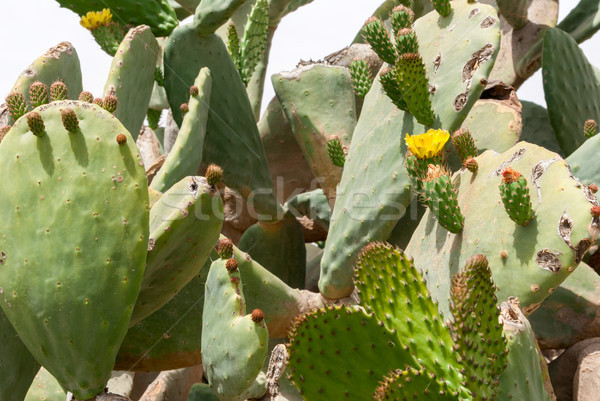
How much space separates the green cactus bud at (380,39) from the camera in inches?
90.7

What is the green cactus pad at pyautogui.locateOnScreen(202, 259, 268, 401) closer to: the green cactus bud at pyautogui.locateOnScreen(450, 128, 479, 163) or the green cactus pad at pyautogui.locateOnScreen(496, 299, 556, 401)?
the green cactus pad at pyautogui.locateOnScreen(496, 299, 556, 401)

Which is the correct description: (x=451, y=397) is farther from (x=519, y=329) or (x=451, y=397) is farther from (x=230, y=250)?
(x=230, y=250)

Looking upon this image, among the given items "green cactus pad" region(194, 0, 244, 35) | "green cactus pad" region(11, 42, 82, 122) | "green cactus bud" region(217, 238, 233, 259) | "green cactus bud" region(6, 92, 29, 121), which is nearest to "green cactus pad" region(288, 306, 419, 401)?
"green cactus bud" region(217, 238, 233, 259)

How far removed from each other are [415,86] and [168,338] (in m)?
1.01

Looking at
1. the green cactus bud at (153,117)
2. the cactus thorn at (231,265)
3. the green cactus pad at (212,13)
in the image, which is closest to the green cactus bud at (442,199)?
the cactus thorn at (231,265)

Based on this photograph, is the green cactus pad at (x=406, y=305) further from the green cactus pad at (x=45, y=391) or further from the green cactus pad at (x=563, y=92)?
the green cactus pad at (x=563, y=92)

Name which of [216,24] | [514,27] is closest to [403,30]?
[216,24]

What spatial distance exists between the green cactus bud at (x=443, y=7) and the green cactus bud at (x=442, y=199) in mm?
647

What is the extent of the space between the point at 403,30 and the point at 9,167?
124 centimetres

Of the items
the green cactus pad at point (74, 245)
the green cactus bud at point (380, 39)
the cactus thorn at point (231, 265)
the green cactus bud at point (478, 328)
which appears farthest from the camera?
the green cactus bud at point (380, 39)

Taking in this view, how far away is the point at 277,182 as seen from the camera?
11.1ft

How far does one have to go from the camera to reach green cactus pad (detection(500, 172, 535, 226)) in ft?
5.58

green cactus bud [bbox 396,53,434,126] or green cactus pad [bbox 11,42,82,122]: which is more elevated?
green cactus pad [bbox 11,42,82,122]

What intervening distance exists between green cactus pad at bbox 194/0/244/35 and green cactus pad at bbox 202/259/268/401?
3.70ft
